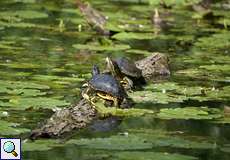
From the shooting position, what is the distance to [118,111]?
639 centimetres

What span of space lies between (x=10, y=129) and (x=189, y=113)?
1.71 meters

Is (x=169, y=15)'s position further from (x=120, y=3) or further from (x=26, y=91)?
(x=26, y=91)

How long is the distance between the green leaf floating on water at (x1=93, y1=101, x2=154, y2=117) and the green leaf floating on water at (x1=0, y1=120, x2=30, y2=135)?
36.8 inches

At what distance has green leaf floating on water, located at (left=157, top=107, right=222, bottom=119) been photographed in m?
6.24

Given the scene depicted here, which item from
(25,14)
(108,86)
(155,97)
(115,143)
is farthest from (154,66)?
(25,14)

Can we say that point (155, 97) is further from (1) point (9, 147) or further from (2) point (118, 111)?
(1) point (9, 147)

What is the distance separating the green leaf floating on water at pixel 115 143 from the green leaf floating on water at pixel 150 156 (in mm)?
176

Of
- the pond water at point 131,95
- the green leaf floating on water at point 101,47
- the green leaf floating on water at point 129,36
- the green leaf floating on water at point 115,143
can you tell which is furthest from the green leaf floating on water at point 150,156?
the green leaf floating on water at point 129,36

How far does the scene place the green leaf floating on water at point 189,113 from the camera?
6238mm

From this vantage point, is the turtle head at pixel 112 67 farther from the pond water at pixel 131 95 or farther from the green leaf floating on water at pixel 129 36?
the green leaf floating on water at pixel 129 36

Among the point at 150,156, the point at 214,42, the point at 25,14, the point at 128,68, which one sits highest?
the point at 25,14

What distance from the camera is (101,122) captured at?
608 centimetres

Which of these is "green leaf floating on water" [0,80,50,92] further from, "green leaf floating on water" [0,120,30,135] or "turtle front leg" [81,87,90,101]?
"green leaf floating on water" [0,120,30,135]

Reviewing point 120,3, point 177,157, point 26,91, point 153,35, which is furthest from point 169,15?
point 177,157
